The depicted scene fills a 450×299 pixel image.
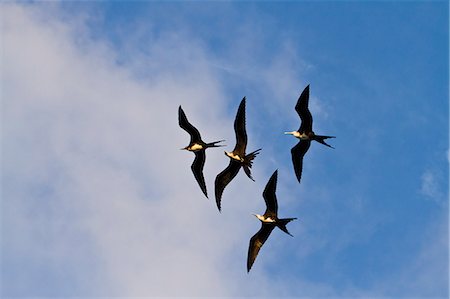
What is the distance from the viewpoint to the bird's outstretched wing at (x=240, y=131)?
44.7 m

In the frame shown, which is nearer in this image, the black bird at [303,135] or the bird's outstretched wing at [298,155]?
the black bird at [303,135]

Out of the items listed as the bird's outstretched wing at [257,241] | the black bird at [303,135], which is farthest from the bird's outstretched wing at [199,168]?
the black bird at [303,135]

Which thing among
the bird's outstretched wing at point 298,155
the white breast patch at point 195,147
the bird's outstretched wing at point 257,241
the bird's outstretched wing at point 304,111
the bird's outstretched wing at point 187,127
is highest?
the bird's outstretched wing at point 304,111

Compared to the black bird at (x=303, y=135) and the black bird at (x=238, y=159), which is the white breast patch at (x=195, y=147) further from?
the black bird at (x=303, y=135)

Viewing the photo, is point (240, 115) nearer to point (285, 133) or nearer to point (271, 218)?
point (285, 133)

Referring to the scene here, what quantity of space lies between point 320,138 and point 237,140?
561 centimetres

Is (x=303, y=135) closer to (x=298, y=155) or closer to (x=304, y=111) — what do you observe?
(x=304, y=111)

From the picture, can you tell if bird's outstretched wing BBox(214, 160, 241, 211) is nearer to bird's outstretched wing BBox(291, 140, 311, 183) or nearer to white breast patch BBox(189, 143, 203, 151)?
white breast patch BBox(189, 143, 203, 151)

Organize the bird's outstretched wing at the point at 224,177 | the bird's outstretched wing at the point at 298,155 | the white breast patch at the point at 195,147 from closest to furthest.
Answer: the white breast patch at the point at 195,147 → the bird's outstretched wing at the point at 224,177 → the bird's outstretched wing at the point at 298,155

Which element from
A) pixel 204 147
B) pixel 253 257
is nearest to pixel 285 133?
pixel 204 147

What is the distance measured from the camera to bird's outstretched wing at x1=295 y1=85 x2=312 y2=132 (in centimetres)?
4472

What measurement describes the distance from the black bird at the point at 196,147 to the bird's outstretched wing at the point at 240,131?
1.60 m

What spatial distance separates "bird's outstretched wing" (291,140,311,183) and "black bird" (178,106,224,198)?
20.8ft

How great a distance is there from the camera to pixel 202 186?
47438mm
